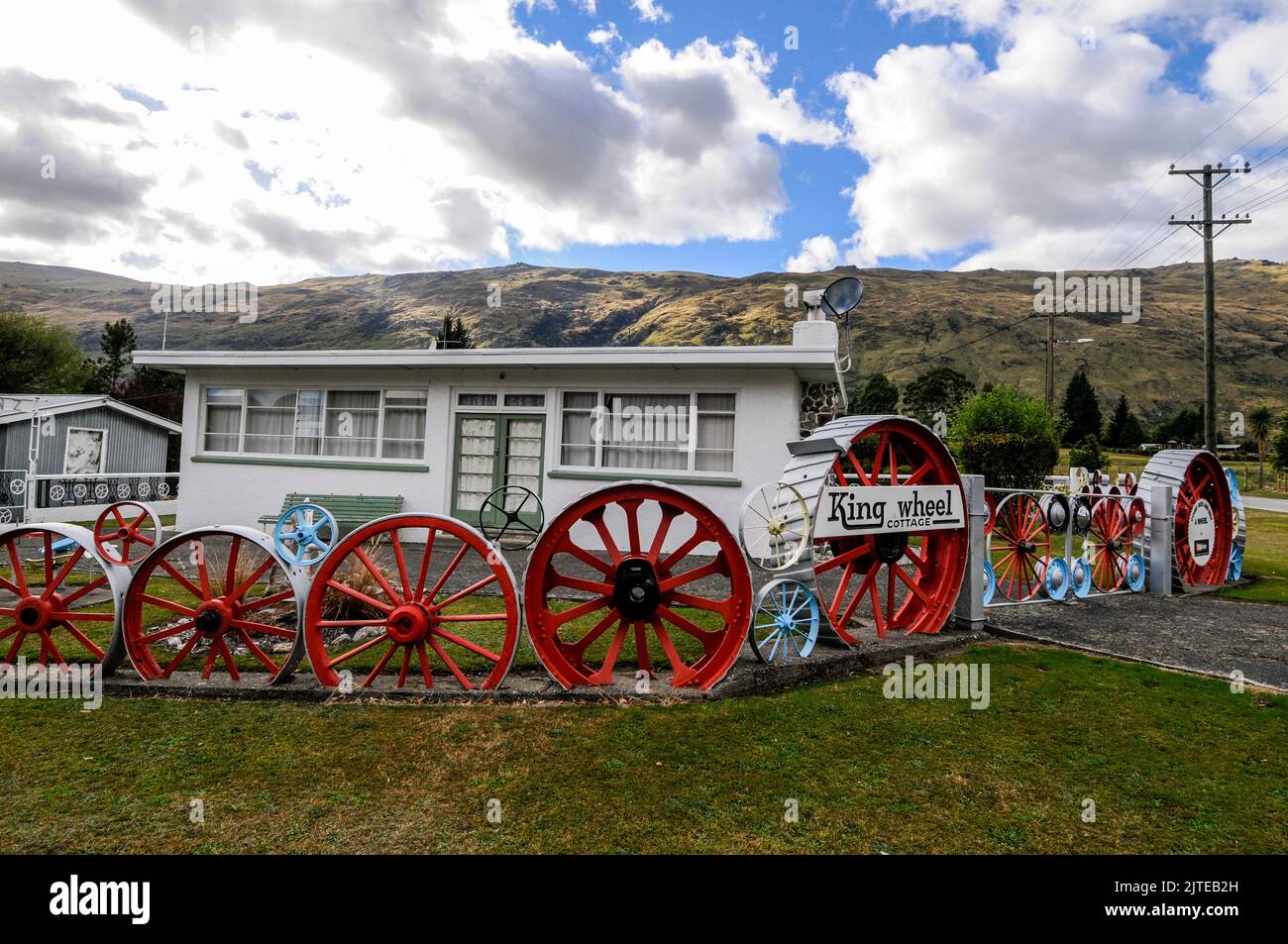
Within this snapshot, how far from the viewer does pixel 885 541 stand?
224 inches

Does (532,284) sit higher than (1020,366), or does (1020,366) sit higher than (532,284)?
(532,284)

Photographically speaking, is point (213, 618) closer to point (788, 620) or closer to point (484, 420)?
point (788, 620)

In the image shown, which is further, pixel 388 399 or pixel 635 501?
pixel 388 399

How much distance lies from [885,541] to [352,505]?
922 cm

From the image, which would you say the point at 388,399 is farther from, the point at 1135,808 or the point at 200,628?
the point at 1135,808

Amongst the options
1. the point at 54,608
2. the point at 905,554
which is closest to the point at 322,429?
the point at 54,608

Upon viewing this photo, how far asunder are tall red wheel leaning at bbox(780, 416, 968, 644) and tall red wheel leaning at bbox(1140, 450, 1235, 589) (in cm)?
461

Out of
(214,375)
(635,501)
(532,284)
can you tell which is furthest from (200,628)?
(532,284)

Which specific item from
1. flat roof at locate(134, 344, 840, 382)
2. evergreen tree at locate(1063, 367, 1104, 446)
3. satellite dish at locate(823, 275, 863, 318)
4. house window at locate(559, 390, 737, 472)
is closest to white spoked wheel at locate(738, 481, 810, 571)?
flat roof at locate(134, 344, 840, 382)

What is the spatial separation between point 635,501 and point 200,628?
2939mm

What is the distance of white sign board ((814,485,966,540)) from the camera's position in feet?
16.7

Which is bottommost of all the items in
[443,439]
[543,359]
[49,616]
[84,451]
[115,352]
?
[49,616]
